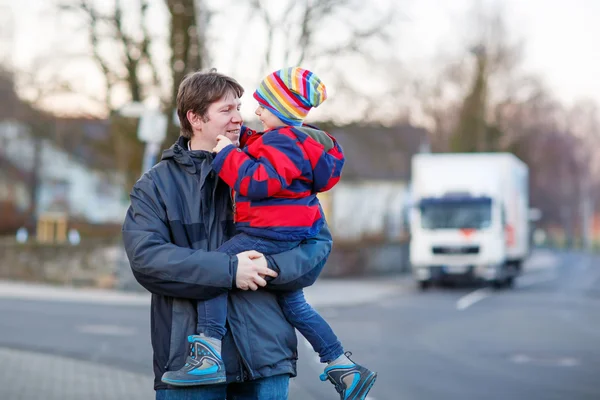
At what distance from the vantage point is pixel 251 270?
328 centimetres

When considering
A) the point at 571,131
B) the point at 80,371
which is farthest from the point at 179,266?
the point at 571,131

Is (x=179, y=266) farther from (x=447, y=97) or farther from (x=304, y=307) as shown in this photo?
(x=447, y=97)

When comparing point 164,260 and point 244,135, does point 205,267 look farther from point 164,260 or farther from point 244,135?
point 244,135

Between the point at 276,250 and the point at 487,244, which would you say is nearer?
the point at 276,250

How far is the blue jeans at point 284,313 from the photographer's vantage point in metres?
3.31

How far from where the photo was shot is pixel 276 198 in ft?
11.2

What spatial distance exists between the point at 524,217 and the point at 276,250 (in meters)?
29.9

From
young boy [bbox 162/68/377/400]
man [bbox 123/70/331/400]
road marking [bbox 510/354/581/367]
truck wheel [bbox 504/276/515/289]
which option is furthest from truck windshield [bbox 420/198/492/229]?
man [bbox 123/70/331/400]

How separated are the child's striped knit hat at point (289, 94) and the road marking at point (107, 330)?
11445mm

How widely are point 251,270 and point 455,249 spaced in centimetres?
2437

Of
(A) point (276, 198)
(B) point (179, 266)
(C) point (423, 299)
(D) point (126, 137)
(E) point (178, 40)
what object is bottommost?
(C) point (423, 299)

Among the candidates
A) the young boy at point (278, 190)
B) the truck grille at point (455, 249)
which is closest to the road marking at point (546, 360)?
the young boy at point (278, 190)

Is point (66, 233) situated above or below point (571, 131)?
below

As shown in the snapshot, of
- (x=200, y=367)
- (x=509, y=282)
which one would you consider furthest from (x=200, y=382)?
(x=509, y=282)
